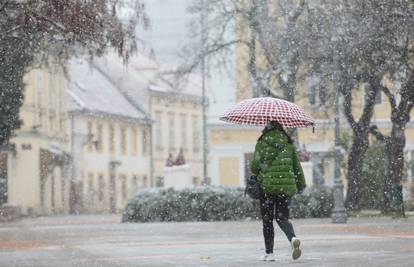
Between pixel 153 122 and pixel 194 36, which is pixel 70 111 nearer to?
pixel 153 122

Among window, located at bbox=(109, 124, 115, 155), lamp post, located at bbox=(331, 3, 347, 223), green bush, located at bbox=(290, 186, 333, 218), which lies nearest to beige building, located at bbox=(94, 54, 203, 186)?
window, located at bbox=(109, 124, 115, 155)

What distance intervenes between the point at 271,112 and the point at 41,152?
4852cm

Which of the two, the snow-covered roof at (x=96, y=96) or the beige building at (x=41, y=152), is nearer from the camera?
the beige building at (x=41, y=152)

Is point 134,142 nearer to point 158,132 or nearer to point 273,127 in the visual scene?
point 158,132

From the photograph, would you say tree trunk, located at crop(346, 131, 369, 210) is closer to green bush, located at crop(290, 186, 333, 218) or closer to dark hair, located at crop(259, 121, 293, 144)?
green bush, located at crop(290, 186, 333, 218)

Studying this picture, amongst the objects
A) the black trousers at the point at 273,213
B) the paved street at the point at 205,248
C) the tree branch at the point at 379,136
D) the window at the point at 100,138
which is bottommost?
the paved street at the point at 205,248

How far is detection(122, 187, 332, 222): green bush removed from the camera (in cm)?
3891

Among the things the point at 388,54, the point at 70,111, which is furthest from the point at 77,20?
the point at 70,111

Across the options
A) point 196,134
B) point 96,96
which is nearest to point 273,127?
point 96,96

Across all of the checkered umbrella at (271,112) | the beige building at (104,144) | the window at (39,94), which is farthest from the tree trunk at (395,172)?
the beige building at (104,144)

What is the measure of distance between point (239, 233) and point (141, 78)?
61.3 meters

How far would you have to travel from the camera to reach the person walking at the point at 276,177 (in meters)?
16.0

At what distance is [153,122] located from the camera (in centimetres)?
8688

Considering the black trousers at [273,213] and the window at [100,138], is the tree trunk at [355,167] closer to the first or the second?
the black trousers at [273,213]
